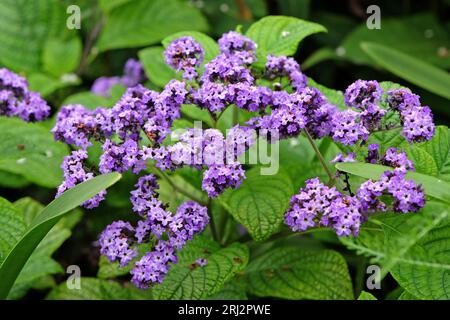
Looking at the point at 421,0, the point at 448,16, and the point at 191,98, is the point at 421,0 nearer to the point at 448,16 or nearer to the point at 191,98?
the point at 448,16

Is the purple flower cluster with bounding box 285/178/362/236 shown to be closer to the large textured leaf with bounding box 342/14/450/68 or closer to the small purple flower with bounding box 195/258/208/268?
the small purple flower with bounding box 195/258/208/268

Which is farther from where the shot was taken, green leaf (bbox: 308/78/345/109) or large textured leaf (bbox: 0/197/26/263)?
green leaf (bbox: 308/78/345/109)

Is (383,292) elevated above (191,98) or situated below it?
below

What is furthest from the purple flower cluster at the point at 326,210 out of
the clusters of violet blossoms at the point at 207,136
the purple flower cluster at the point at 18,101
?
the purple flower cluster at the point at 18,101

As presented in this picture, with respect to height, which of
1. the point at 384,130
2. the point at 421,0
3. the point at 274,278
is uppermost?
the point at 421,0

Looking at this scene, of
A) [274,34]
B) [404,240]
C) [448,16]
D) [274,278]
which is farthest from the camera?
[448,16]

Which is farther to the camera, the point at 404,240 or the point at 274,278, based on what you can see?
the point at 274,278

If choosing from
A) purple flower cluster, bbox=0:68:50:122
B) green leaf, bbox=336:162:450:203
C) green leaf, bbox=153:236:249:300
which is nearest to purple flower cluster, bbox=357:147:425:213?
green leaf, bbox=336:162:450:203
